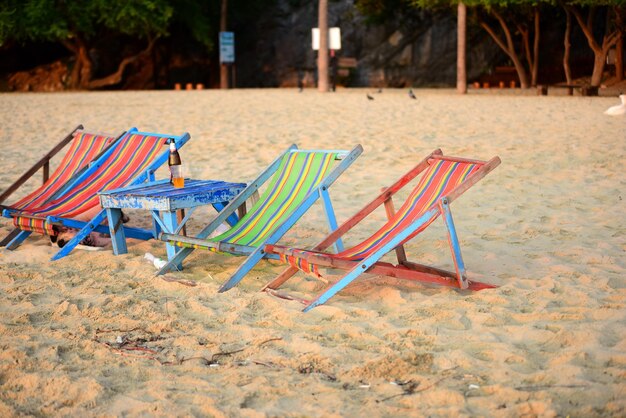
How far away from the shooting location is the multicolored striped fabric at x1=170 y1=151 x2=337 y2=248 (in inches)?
192

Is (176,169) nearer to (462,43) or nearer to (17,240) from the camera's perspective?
(17,240)

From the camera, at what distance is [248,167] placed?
29.3ft

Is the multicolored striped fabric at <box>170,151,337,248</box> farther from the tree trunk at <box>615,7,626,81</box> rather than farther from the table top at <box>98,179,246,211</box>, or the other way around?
the tree trunk at <box>615,7,626,81</box>

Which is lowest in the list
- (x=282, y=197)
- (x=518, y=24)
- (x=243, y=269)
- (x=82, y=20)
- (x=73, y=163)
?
(x=243, y=269)

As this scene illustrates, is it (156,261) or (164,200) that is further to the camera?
(156,261)

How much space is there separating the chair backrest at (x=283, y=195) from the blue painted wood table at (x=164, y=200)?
233 millimetres

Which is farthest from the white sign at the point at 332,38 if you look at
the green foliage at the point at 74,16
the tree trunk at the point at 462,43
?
the green foliage at the point at 74,16

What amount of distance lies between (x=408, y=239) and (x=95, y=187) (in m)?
2.53

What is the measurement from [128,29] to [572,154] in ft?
56.8

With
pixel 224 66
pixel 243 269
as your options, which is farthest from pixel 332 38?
pixel 243 269

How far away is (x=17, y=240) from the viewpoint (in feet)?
18.9

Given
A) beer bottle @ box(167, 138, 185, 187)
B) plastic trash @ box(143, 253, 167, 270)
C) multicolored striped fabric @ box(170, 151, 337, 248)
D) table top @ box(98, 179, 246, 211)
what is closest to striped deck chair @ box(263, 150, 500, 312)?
multicolored striped fabric @ box(170, 151, 337, 248)

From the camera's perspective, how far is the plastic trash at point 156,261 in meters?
5.12

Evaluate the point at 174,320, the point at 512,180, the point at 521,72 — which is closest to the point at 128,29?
the point at 521,72
